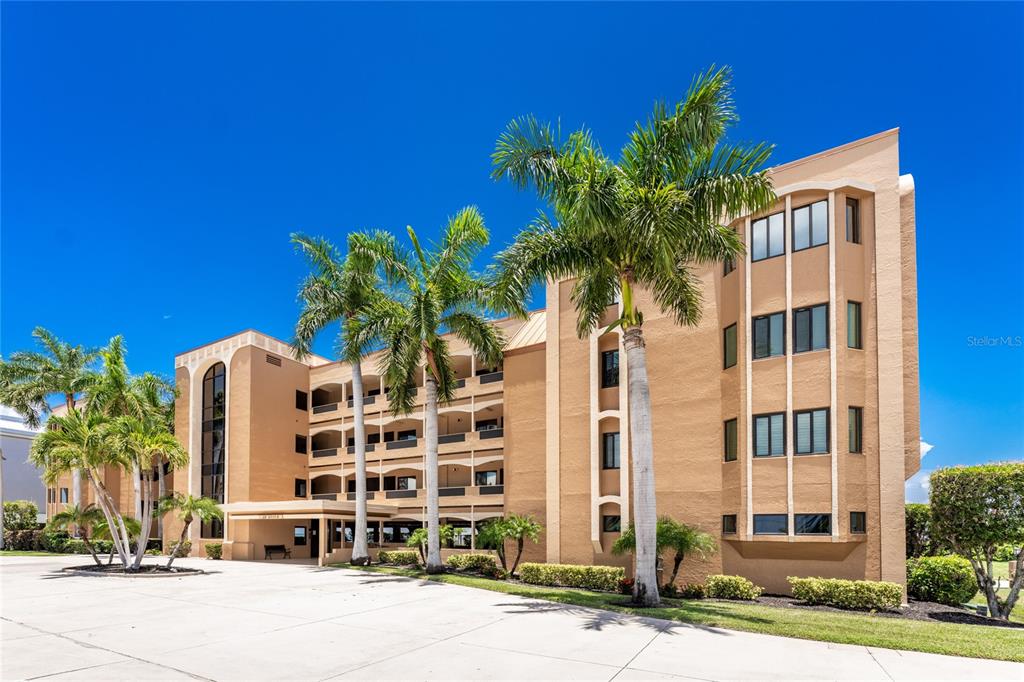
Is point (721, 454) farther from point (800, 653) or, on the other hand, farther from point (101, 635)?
point (101, 635)

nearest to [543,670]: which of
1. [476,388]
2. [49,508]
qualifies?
[476,388]

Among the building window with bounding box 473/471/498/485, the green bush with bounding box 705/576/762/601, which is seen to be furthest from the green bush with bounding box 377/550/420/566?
the green bush with bounding box 705/576/762/601

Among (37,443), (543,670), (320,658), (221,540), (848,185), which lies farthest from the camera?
(221,540)

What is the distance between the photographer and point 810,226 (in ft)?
72.8

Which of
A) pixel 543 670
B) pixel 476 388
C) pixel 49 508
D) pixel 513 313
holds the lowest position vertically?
pixel 49 508

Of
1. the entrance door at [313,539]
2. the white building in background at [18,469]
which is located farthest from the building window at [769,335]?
the white building in background at [18,469]

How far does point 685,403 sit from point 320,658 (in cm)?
1613

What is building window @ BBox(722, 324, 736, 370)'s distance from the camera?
2352 cm

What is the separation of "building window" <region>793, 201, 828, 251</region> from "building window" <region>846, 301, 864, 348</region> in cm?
217

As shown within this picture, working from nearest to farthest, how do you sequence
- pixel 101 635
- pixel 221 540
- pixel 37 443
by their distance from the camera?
pixel 101 635 → pixel 37 443 → pixel 221 540

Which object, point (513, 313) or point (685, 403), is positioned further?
point (685, 403)

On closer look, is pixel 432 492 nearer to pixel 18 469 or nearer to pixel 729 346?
pixel 729 346

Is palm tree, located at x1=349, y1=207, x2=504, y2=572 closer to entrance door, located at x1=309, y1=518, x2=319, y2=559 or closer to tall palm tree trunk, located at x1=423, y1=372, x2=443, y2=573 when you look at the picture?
tall palm tree trunk, located at x1=423, y1=372, x2=443, y2=573

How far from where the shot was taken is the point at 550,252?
62.7 feet
